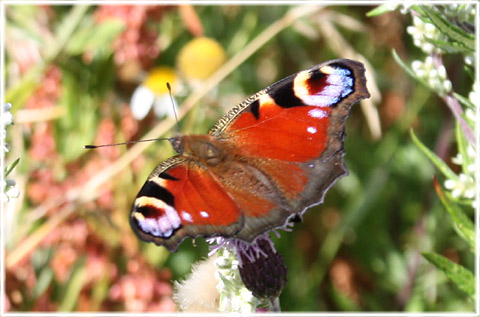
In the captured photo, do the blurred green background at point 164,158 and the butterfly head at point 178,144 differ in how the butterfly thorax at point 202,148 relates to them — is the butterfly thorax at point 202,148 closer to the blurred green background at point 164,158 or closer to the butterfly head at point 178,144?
the butterfly head at point 178,144

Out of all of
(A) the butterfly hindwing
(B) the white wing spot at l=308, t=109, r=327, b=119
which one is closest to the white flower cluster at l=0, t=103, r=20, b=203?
(A) the butterfly hindwing

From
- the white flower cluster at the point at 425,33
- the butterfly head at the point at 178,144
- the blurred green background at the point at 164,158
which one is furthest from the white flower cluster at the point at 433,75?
the blurred green background at the point at 164,158

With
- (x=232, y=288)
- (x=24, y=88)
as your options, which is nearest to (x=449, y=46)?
(x=232, y=288)

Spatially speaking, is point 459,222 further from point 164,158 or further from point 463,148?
point 164,158

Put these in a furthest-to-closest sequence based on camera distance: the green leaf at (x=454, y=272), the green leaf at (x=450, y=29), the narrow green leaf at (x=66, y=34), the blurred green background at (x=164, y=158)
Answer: the narrow green leaf at (x=66, y=34) < the blurred green background at (x=164, y=158) < the green leaf at (x=454, y=272) < the green leaf at (x=450, y=29)

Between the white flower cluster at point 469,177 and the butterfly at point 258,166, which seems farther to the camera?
the white flower cluster at point 469,177

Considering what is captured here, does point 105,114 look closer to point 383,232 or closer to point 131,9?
point 131,9
